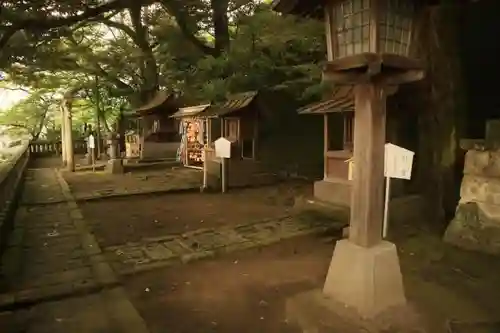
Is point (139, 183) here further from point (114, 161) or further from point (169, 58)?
point (169, 58)

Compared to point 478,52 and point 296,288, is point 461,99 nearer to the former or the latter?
point 478,52

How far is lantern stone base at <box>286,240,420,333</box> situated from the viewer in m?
3.81

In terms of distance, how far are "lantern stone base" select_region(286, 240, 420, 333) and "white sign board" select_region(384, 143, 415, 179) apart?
5.95 feet

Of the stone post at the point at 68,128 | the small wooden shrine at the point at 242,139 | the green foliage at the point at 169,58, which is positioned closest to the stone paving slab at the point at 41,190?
the stone post at the point at 68,128

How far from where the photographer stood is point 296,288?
5.05 meters

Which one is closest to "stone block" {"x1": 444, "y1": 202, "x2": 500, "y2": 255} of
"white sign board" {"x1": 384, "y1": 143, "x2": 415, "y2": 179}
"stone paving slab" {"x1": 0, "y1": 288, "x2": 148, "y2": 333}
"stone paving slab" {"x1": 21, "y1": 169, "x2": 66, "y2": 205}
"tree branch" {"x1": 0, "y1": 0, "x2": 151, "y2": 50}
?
"white sign board" {"x1": 384, "y1": 143, "x2": 415, "y2": 179}

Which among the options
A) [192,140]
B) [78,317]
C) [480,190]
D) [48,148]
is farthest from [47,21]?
[48,148]

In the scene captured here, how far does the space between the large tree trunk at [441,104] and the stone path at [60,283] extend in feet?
20.6

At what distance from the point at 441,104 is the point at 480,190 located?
1.86 m

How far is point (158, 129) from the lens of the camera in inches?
866

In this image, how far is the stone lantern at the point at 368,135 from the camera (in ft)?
12.5

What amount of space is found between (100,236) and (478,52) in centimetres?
929

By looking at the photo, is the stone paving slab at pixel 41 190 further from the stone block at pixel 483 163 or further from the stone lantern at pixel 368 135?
the stone block at pixel 483 163

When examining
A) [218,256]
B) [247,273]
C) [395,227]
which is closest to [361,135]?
[247,273]
